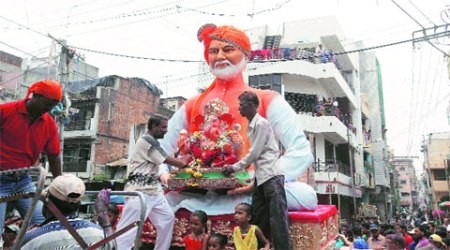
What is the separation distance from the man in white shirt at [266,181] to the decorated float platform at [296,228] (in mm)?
375

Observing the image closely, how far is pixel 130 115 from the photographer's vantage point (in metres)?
24.6

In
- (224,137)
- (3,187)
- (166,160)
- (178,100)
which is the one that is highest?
(178,100)

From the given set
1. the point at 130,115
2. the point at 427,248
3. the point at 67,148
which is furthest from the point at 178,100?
the point at 427,248

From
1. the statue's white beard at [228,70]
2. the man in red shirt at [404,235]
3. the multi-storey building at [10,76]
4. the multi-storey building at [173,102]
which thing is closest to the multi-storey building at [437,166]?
the multi-storey building at [173,102]

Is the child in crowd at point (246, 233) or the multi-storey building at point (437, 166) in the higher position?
the multi-storey building at point (437, 166)

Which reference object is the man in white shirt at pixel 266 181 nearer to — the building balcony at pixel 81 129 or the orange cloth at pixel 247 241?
the orange cloth at pixel 247 241

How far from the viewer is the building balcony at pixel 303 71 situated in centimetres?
2175

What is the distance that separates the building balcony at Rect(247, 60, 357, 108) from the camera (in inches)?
856

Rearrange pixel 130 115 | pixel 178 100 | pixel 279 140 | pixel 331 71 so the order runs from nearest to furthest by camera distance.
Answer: pixel 279 140
pixel 331 71
pixel 130 115
pixel 178 100

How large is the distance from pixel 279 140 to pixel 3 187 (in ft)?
10.0

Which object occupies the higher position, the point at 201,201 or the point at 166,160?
the point at 166,160

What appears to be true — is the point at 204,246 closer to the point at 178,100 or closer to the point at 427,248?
the point at 427,248

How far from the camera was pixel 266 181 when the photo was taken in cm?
379

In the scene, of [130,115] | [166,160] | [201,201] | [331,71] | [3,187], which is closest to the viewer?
[3,187]
